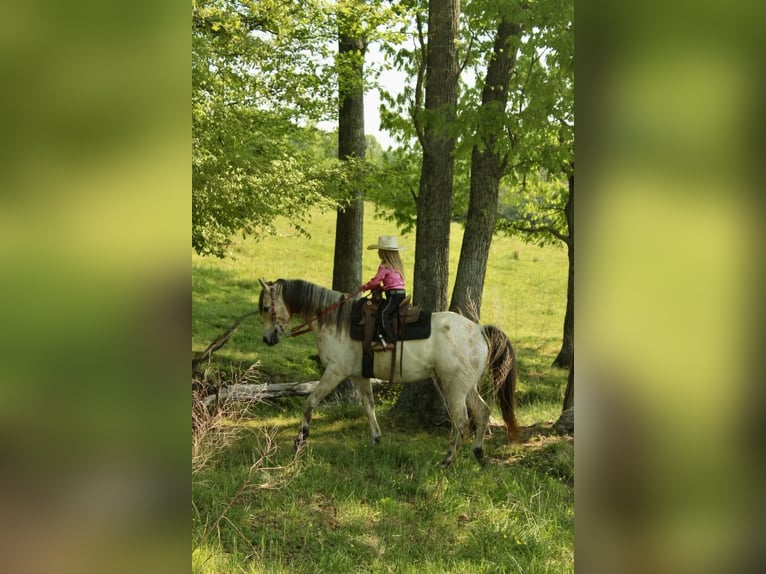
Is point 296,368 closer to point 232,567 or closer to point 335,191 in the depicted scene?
Answer: point 335,191

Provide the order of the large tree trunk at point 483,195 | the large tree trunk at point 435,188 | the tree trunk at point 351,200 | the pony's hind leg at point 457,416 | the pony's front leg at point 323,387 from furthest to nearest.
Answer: the tree trunk at point 351,200 < the large tree trunk at point 483,195 < the large tree trunk at point 435,188 < the pony's front leg at point 323,387 < the pony's hind leg at point 457,416

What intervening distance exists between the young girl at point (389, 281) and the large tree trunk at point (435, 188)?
1365 mm

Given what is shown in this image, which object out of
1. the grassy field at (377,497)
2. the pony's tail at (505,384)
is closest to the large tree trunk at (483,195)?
the pony's tail at (505,384)

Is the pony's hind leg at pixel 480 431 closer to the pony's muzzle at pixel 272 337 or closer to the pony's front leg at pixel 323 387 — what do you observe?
the pony's front leg at pixel 323 387

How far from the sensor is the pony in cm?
690

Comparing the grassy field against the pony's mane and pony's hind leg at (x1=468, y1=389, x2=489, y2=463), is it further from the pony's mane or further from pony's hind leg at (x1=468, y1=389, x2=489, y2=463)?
the pony's mane

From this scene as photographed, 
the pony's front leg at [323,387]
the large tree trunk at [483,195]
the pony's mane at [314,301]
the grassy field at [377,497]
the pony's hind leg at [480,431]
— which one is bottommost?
the grassy field at [377,497]

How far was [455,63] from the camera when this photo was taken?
26.0 ft

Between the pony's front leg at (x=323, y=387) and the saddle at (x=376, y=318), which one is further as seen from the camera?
the pony's front leg at (x=323, y=387)

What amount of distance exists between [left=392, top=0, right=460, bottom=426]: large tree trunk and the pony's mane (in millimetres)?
1362

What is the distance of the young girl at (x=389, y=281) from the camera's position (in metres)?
6.70
